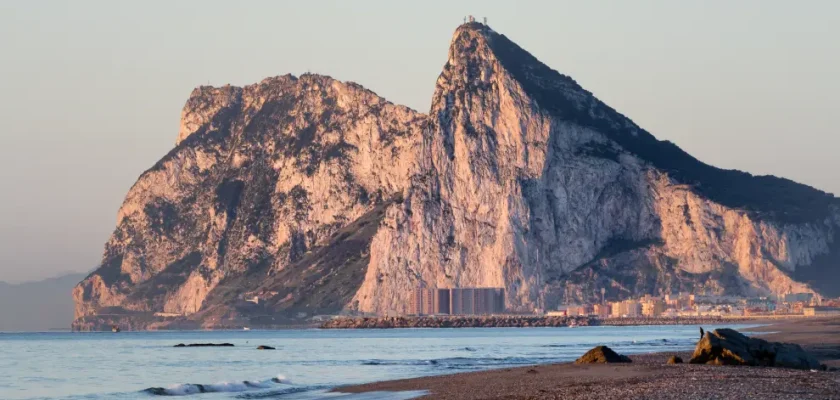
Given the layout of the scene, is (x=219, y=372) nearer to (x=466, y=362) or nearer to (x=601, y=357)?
(x=466, y=362)

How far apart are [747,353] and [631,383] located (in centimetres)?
1229

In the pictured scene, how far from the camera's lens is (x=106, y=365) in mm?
121188

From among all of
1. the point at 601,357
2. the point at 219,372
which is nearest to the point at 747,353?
the point at 601,357

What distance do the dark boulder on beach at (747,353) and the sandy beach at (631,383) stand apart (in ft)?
5.48

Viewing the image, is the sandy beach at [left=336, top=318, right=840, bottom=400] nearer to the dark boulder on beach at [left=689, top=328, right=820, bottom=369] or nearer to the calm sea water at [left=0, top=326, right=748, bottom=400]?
the dark boulder on beach at [left=689, top=328, right=820, bottom=369]

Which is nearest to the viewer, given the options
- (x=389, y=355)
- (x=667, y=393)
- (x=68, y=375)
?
(x=667, y=393)

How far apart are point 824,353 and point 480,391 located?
4086 centimetres

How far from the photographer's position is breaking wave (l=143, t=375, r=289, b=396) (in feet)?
261

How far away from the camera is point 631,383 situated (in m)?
59.0

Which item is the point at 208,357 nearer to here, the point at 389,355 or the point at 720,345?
the point at 389,355

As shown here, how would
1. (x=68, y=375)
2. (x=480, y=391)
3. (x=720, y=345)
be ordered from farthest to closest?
1. (x=68, y=375)
2. (x=720, y=345)
3. (x=480, y=391)

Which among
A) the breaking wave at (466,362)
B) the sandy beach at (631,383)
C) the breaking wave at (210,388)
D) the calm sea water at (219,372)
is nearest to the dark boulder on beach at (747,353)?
the sandy beach at (631,383)

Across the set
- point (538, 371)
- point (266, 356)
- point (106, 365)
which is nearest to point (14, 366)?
point (106, 365)

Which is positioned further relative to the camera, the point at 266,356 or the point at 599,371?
the point at 266,356
